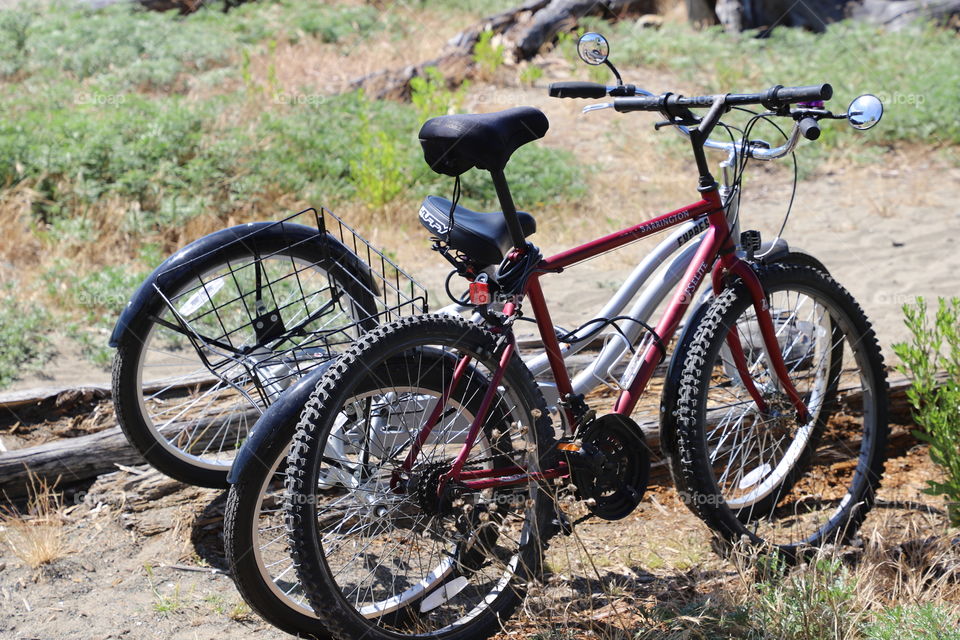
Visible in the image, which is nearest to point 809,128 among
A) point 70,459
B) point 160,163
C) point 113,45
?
point 70,459

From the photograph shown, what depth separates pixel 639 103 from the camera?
10.7 ft

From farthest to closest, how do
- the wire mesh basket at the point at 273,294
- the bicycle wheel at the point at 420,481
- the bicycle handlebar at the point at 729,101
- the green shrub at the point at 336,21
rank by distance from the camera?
1. the green shrub at the point at 336,21
2. the wire mesh basket at the point at 273,294
3. the bicycle handlebar at the point at 729,101
4. the bicycle wheel at the point at 420,481

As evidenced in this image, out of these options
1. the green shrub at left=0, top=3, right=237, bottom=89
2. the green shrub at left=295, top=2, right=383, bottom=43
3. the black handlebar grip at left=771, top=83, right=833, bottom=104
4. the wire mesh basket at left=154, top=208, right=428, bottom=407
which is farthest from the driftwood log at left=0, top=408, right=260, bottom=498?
the green shrub at left=295, top=2, right=383, bottom=43

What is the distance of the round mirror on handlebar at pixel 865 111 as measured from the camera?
113 inches

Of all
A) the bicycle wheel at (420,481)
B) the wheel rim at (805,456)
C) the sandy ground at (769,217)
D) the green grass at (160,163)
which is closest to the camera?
the bicycle wheel at (420,481)

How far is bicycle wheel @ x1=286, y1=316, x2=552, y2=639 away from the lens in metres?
2.66

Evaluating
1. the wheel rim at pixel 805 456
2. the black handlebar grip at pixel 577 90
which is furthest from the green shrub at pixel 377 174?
the black handlebar grip at pixel 577 90

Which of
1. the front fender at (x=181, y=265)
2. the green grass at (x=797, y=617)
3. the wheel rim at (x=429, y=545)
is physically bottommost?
the green grass at (x=797, y=617)

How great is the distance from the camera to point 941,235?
6.96 metres

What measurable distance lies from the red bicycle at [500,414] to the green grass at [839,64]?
20.1 feet

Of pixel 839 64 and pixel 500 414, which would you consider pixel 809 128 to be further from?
pixel 839 64

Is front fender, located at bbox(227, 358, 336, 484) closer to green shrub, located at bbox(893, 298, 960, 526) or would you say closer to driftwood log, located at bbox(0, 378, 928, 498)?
driftwood log, located at bbox(0, 378, 928, 498)

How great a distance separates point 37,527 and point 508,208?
2.15 m

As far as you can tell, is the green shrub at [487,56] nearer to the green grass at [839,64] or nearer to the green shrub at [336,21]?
the green grass at [839,64]
